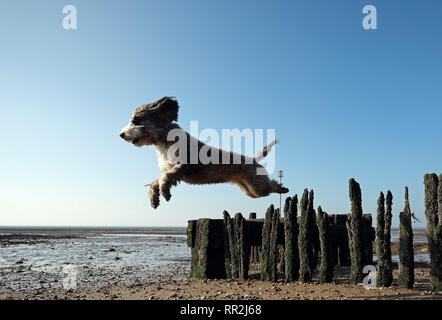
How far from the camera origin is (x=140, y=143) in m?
4.70

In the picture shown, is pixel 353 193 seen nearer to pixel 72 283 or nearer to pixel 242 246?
pixel 242 246

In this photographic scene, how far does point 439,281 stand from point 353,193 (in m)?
2.34

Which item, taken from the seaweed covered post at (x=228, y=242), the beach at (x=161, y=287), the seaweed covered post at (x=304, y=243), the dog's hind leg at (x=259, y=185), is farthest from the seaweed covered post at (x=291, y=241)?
the dog's hind leg at (x=259, y=185)

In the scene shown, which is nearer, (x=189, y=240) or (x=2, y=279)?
(x=189, y=240)

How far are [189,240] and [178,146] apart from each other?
6.06 metres

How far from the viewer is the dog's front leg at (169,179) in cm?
423

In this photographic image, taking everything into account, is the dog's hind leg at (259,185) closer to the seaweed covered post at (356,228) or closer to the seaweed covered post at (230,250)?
the seaweed covered post at (356,228)

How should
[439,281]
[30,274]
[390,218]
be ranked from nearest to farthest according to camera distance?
[439,281]
[390,218]
[30,274]

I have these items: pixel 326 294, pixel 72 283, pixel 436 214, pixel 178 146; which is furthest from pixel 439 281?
pixel 72 283

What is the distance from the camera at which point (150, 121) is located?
489cm

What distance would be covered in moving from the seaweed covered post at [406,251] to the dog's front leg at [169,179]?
549cm
